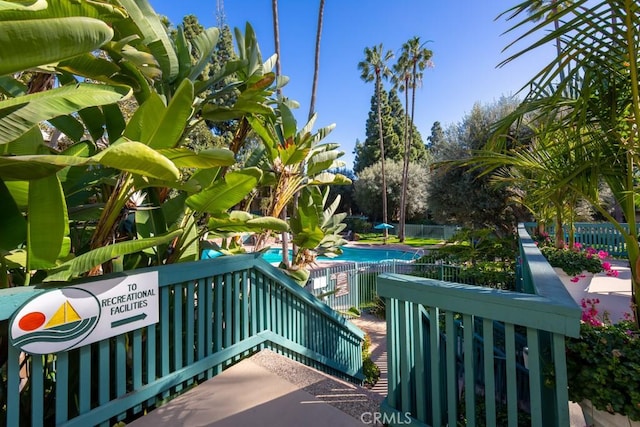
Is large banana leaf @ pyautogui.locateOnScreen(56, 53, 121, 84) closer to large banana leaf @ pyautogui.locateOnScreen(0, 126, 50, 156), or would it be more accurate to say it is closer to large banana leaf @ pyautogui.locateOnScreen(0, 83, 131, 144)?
large banana leaf @ pyautogui.locateOnScreen(0, 126, 50, 156)

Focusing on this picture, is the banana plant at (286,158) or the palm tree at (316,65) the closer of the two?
the banana plant at (286,158)

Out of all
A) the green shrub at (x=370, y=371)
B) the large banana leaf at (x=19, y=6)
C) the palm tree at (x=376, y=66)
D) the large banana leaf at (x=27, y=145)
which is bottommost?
the green shrub at (x=370, y=371)

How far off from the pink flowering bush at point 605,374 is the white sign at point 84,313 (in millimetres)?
2516

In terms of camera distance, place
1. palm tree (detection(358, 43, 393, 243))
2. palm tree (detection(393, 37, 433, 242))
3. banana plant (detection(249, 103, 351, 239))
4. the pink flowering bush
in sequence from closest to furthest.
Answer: the pink flowering bush < banana plant (detection(249, 103, 351, 239)) < palm tree (detection(393, 37, 433, 242)) < palm tree (detection(358, 43, 393, 243))

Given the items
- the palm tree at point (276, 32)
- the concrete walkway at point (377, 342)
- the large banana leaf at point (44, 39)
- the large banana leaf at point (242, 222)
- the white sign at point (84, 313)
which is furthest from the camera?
the palm tree at point (276, 32)

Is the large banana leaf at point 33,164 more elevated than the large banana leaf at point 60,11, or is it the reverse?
the large banana leaf at point 60,11

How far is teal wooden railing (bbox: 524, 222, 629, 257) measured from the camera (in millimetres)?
9281

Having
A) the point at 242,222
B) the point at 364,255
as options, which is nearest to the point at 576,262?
the point at 242,222

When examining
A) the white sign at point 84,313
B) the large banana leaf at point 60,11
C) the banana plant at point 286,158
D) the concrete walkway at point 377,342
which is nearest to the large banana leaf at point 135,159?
the large banana leaf at point 60,11

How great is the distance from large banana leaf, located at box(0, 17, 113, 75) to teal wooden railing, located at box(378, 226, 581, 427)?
5.75 ft

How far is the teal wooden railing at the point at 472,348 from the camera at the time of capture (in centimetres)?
132

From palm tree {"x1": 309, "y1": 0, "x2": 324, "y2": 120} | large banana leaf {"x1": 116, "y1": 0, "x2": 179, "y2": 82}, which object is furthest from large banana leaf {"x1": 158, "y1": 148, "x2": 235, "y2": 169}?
palm tree {"x1": 309, "y1": 0, "x2": 324, "y2": 120}

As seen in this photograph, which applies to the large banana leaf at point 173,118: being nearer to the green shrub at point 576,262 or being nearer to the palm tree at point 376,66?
the green shrub at point 576,262

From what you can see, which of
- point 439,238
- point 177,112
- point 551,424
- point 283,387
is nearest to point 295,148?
point 177,112
